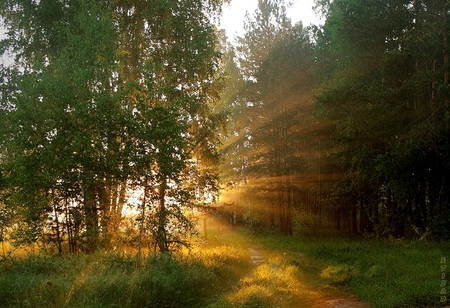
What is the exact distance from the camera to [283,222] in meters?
26.5

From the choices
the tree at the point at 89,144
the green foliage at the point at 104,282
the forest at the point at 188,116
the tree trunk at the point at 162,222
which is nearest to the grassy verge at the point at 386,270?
the forest at the point at 188,116

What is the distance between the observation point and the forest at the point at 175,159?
895 centimetres

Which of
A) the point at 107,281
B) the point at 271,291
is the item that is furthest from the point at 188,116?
the point at 107,281

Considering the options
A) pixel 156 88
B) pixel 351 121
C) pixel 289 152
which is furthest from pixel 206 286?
pixel 289 152

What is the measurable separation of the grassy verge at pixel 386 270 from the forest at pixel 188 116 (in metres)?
2.54

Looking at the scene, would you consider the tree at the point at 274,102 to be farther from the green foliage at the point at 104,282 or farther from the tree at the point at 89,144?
the green foliage at the point at 104,282

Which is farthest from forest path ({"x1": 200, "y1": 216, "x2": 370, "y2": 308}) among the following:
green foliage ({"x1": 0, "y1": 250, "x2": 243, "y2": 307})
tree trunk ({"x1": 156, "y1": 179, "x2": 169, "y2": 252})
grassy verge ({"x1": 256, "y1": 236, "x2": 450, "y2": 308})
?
tree trunk ({"x1": 156, "y1": 179, "x2": 169, "y2": 252})

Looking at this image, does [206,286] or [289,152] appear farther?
[289,152]

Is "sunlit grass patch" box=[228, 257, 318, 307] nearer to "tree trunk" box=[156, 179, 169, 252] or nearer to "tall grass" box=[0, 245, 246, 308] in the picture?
"tall grass" box=[0, 245, 246, 308]

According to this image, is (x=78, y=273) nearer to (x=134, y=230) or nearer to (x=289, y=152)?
(x=134, y=230)

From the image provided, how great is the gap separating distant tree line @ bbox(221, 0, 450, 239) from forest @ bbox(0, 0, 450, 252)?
100 mm

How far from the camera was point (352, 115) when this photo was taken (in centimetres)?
1792

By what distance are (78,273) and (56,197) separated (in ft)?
13.3

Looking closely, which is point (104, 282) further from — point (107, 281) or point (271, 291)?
point (271, 291)
